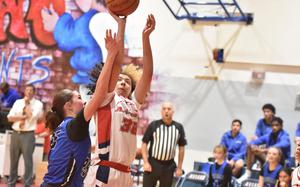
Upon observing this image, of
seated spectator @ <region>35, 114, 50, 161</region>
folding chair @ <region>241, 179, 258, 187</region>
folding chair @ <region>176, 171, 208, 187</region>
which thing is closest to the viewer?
folding chair @ <region>241, 179, 258, 187</region>

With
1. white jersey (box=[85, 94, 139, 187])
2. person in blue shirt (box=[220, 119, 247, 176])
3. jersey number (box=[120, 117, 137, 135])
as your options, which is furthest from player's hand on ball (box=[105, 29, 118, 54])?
person in blue shirt (box=[220, 119, 247, 176])

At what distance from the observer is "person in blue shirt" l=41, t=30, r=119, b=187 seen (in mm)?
3682

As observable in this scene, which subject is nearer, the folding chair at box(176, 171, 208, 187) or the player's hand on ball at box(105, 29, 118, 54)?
the player's hand on ball at box(105, 29, 118, 54)

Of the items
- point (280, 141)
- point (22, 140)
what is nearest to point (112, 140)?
point (280, 141)

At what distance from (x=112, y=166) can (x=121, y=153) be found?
0.12m

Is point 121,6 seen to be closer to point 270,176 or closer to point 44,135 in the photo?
point 270,176

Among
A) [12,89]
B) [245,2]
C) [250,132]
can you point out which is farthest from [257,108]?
[12,89]

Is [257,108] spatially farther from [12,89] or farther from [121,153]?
[121,153]

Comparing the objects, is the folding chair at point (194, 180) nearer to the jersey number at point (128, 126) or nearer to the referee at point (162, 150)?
the referee at point (162, 150)

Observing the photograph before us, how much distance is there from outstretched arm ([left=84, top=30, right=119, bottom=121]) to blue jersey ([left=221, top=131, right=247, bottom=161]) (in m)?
6.84

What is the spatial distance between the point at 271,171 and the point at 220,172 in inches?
42.1

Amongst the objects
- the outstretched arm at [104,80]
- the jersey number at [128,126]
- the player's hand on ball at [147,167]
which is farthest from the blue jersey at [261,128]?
the outstretched arm at [104,80]

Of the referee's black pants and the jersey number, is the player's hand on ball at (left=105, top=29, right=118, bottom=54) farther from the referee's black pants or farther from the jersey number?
the referee's black pants

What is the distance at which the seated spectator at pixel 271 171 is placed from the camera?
8.30 m
